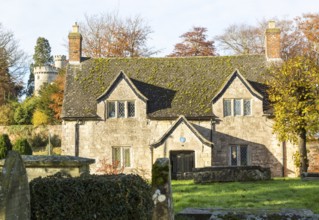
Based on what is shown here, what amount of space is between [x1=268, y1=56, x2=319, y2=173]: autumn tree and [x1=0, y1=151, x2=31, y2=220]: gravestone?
68.5 ft

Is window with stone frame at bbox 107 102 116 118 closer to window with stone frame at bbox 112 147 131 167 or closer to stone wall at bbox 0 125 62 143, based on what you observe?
window with stone frame at bbox 112 147 131 167

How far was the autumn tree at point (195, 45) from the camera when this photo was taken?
59.9 metres

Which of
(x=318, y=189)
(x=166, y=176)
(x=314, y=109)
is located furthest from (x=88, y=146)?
(x=166, y=176)

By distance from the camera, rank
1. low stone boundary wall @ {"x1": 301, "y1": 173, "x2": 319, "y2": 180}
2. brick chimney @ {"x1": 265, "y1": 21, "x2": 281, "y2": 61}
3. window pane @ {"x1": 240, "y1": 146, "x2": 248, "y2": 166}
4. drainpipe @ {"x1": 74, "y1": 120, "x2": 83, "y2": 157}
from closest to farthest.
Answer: low stone boundary wall @ {"x1": 301, "y1": 173, "x2": 319, "y2": 180}, window pane @ {"x1": 240, "y1": 146, "x2": 248, "y2": 166}, drainpipe @ {"x1": 74, "y1": 120, "x2": 83, "y2": 157}, brick chimney @ {"x1": 265, "y1": 21, "x2": 281, "y2": 61}

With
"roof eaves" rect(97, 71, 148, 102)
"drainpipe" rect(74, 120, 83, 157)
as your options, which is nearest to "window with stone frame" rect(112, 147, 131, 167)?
"drainpipe" rect(74, 120, 83, 157)

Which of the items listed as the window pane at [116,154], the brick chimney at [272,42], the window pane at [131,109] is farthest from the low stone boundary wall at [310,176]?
the brick chimney at [272,42]

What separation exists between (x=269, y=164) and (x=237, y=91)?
529 cm

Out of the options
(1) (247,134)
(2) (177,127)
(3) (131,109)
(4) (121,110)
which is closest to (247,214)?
(2) (177,127)

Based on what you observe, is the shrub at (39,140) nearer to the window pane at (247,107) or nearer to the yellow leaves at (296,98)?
the window pane at (247,107)

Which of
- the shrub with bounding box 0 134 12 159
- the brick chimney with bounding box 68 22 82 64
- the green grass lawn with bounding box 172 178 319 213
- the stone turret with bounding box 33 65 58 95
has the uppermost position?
the stone turret with bounding box 33 65 58 95

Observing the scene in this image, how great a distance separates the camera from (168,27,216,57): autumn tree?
196 feet

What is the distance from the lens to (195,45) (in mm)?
60656

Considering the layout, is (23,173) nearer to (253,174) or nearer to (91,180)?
(91,180)

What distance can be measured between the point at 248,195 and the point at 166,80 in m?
18.7
